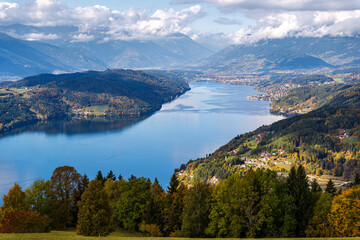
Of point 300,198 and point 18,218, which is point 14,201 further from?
point 300,198

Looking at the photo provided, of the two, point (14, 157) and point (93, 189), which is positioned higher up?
point (93, 189)

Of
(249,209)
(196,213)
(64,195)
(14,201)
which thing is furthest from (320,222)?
(14,201)

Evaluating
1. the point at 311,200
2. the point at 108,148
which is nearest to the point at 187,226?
the point at 311,200

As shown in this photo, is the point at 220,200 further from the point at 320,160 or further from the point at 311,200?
the point at 320,160

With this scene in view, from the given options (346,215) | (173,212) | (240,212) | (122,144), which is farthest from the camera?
(122,144)

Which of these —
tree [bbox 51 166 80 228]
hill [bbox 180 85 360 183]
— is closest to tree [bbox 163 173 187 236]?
tree [bbox 51 166 80 228]
